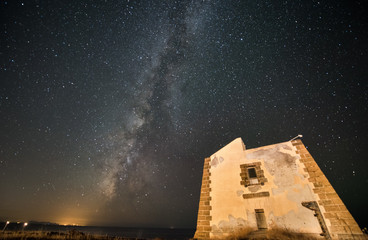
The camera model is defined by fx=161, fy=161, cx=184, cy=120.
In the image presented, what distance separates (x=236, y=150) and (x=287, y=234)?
17.9 ft

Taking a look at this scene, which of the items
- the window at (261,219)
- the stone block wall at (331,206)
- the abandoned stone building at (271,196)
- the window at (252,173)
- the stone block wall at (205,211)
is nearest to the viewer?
the stone block wall at (331,206)

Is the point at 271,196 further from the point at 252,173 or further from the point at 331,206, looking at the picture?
the point at 331,206

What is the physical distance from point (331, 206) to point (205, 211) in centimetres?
685

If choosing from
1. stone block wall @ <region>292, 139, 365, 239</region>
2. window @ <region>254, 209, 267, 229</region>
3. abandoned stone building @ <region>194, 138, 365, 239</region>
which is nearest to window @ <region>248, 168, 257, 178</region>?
abandoned stone building @ <region>194, 138, 365, 239</region>

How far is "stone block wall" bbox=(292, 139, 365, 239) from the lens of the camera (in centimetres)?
743

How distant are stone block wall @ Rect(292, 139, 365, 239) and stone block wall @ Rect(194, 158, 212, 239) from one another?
6.17m

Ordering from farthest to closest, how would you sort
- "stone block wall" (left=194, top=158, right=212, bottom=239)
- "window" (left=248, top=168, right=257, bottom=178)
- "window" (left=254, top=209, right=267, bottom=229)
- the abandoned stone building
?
"window" (left=248, top=168, right=257, bottom=178)
"stone block wall" (left=194, top=158, right=212, bottom=239)
"window" (left=254, top=209, right=267, bottom=229)
the abandoned stone building

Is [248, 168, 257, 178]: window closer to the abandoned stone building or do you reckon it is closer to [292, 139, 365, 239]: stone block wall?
the abandoned stone building

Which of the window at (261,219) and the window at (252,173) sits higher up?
the window at (252,173)

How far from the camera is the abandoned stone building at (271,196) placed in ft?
26.6

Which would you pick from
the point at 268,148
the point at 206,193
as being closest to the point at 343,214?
the point at 268,148

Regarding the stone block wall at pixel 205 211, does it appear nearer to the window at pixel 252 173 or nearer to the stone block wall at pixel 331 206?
the window at pixel 252 173

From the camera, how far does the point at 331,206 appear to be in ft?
26.9

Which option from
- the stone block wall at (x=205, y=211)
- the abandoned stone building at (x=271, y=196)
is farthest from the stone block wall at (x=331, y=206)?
the stone block wall at (x=205, y=211)
